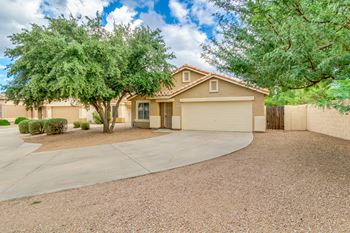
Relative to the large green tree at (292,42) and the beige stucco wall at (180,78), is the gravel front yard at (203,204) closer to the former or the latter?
the large green tree at (292,42)

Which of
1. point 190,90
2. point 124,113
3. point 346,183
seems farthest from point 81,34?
point 124,113

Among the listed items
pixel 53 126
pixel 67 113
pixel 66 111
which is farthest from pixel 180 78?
pixel 66 111

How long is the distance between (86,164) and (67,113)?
84.2 ft

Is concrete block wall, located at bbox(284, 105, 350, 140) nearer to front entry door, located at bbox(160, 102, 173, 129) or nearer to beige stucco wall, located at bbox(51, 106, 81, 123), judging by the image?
front entry door, located at bbox(160, 102, 173, 129)

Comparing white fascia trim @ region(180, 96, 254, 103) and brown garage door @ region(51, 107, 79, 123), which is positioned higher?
white fascia trim @ region(180, 96, 254, 103)

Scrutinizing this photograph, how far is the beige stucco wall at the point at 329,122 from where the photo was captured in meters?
11.7

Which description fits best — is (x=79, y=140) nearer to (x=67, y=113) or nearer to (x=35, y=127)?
(x=35, y=127)

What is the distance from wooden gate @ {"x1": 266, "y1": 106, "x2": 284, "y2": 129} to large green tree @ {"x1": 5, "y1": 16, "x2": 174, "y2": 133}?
8.37m

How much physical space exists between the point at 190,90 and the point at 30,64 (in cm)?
1049

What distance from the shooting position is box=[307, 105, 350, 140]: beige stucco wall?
38.3ft

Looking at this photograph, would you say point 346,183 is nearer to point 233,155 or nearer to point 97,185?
point 233,155

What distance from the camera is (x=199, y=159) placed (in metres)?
7.77

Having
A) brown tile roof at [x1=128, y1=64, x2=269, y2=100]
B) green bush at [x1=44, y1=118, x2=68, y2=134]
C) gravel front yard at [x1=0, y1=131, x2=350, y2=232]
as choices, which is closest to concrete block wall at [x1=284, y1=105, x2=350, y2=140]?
brown tile roof at [x1=128, y1=64, x2=269, y2=100]

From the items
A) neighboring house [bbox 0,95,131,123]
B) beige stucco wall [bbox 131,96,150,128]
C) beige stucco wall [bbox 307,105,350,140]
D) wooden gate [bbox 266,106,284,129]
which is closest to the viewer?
beige stucco wall [bbox 307,105,350,140]
